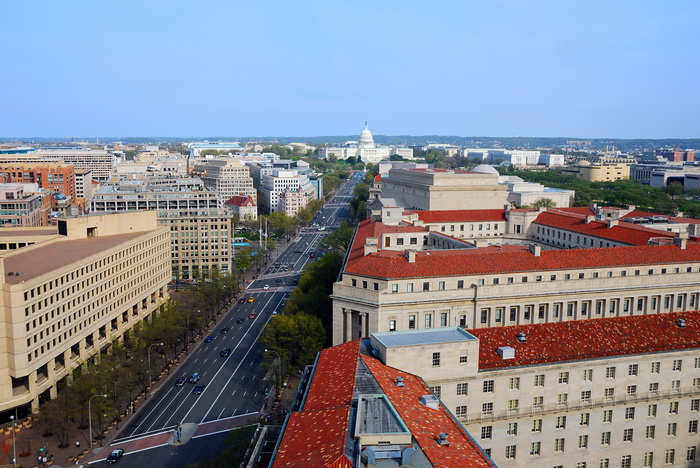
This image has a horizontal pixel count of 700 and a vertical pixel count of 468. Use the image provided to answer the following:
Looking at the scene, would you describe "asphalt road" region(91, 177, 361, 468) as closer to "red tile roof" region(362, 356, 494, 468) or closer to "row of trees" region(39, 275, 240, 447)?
"row of trees" region(39, 275, 240, 447)

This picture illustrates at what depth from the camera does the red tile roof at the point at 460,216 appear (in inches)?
5871

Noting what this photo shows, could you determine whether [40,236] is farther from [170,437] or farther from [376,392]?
[376,392]

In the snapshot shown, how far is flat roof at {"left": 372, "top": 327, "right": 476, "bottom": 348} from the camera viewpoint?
5472cm

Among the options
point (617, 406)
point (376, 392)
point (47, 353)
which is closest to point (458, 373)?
point (376, 392)

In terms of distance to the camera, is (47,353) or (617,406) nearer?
(617,406)

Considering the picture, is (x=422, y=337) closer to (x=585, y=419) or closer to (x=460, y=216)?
(x=585, y=419)

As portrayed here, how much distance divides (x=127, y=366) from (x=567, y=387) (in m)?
56.6

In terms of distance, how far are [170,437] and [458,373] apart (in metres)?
36.5

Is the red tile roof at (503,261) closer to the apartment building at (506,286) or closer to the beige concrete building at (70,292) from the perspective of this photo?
the apartment building at (506,286)

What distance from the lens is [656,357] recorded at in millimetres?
58688

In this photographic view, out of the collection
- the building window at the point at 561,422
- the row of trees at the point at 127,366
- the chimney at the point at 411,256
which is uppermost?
the chimney at the point at 411,256

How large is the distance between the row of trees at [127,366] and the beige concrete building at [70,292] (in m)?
3.27

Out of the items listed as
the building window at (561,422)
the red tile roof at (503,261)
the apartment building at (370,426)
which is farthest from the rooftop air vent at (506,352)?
the red tile roof at (503,261)

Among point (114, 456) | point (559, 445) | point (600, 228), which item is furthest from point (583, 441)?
point (600, 228)
